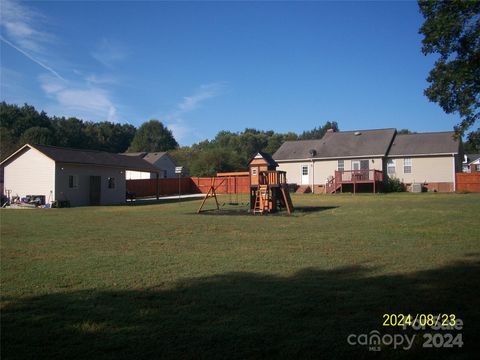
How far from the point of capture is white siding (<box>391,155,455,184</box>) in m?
36.9

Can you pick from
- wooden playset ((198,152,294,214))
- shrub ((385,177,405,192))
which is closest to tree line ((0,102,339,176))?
shrub ((385,177,405,192))

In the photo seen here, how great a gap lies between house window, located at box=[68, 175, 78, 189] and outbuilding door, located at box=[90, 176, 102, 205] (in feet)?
4.59

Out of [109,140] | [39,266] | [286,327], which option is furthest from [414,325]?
[109,140]

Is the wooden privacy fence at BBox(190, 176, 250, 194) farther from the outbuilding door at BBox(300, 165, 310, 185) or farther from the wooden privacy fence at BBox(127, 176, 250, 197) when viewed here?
the outbuilding door at BBox(300, 165, 310, 185)

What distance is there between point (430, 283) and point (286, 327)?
287 cm

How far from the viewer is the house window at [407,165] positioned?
127ft

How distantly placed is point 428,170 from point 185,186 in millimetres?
26807

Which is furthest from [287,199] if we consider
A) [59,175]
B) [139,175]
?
[139,175]

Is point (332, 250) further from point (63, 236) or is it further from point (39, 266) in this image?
point (63, 236)

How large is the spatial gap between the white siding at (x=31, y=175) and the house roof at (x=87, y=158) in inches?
15.9

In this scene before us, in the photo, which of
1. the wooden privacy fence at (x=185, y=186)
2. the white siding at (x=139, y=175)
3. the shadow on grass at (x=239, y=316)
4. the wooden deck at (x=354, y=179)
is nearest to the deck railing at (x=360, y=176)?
the wooden deck at (x=354, y=179)

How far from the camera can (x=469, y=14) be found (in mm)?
12531

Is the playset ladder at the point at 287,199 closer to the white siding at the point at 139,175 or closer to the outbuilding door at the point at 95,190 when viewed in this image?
the outbuilding door at the point at 95,190

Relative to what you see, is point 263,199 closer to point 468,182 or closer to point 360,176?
point 360,176
